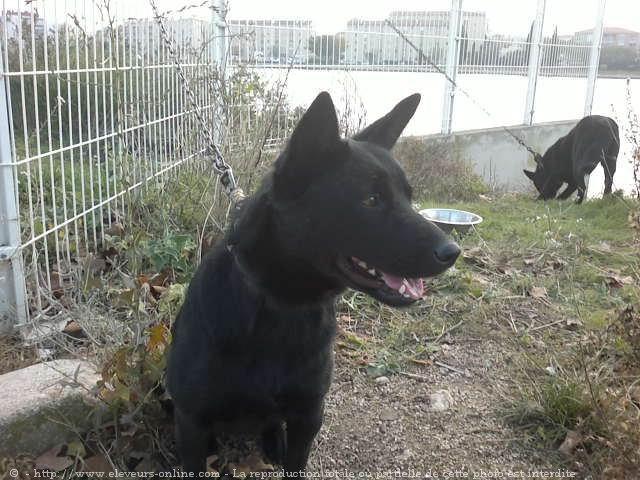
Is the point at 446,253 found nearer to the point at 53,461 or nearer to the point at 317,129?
the point at 317,129

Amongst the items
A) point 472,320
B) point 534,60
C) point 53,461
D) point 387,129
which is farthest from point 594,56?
point 53,461

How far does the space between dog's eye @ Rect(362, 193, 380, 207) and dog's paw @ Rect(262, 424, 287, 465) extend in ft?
3.15

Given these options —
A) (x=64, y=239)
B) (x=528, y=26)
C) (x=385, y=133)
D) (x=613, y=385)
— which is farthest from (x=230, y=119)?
(x=528, y=26)

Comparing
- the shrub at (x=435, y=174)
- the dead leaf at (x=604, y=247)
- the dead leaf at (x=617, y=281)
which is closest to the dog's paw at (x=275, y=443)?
the dead leaf at (x=617, y=281)

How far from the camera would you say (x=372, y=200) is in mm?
1550

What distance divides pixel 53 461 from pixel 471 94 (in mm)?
8390

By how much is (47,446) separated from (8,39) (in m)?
1.74

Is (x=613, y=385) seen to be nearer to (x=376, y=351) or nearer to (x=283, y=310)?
(x=376, y=351)

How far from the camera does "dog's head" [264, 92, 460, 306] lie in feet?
4.86

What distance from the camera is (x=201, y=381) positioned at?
169 cm

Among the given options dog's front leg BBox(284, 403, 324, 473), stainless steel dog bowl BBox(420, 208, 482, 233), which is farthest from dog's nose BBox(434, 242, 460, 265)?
stainless steel dog bowl BBox(420, 208, 482, 233)

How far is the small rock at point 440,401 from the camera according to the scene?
8.00 ft

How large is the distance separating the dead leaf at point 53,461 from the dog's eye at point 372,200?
1.31 meters

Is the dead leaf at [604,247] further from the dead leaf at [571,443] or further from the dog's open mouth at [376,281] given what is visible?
the dog's open mouth at [376,281]
